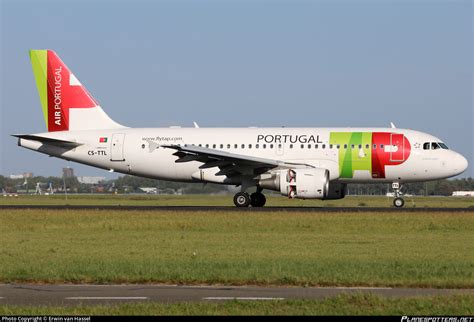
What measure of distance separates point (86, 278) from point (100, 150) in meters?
30.4

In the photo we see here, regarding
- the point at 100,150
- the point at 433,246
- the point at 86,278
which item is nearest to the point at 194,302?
the point at 86,278

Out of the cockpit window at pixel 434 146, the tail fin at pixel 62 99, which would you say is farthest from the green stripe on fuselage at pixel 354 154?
the tail fin at pixel 62 99

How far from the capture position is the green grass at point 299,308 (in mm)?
13367

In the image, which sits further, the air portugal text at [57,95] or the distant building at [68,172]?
the distant building at [68,172]

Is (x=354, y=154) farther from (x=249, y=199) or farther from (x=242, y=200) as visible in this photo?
(x=242, y=200)

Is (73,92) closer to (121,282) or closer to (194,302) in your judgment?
(121,282)

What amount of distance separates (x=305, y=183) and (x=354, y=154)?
11.5 feet

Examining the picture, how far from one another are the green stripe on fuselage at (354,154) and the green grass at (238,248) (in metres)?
6.82

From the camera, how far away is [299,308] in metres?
13.8

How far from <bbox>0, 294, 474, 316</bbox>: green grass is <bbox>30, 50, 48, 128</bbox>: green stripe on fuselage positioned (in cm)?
3720

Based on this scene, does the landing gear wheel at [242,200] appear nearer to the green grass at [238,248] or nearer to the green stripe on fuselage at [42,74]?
the green grass at [238,248]

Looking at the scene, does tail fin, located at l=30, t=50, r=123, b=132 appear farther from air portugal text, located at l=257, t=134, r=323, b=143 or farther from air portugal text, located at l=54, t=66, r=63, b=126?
air portugal text, located at l=257, t=134, r=323, b=143

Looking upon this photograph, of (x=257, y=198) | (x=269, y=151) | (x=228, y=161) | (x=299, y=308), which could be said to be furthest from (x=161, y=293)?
(x=257, y=198)

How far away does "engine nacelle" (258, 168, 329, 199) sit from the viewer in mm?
42562
